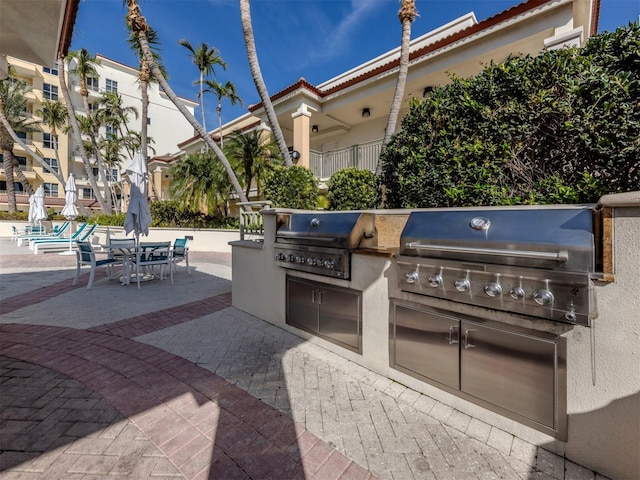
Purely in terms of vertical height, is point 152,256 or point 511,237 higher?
point 511,237

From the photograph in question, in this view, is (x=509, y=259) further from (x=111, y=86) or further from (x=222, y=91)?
(x=111, y=86)

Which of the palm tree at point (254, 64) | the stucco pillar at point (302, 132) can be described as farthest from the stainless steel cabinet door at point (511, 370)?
the stucco pillar at point (302, 132)

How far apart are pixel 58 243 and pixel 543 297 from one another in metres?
17.3

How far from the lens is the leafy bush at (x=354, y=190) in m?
5.93

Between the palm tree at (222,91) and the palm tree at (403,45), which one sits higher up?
the palm tree at (222,91)

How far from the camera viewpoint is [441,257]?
8.78 ft

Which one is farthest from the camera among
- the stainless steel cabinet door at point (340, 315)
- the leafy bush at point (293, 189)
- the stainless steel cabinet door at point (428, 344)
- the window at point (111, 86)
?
the window at point (111, 86)

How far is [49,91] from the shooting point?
35375 millimetres

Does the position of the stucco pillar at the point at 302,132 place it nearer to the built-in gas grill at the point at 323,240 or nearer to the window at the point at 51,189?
the built-in gas grill at the point at 323,240

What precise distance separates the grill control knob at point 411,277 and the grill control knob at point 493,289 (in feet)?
2.03

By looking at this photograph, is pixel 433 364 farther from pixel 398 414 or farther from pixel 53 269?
pixel 53 269

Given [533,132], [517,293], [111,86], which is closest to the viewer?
[517,293]

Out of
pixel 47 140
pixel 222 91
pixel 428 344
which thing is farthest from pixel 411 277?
pixel 47 140

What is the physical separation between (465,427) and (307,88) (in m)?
12.2
